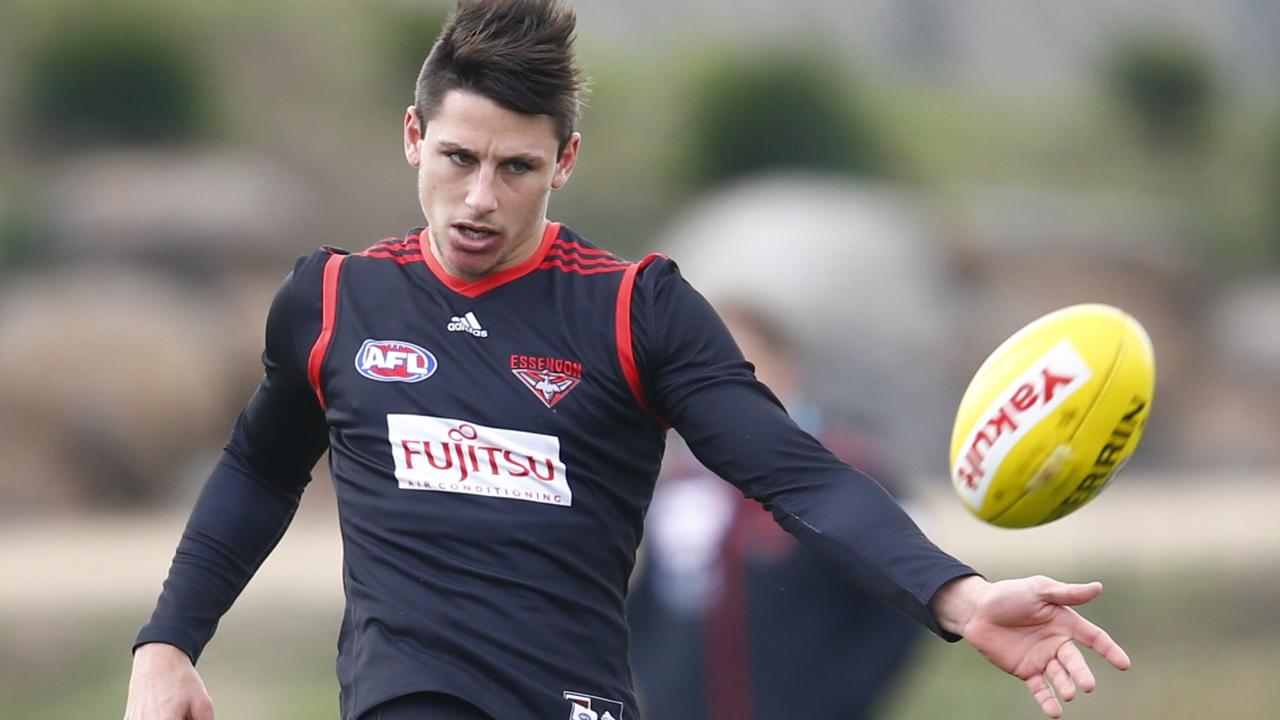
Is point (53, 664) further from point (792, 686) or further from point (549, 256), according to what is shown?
point (549, 256)

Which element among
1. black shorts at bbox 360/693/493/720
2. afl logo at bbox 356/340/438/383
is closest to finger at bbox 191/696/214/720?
black shorts at bbox 360/693/493/720

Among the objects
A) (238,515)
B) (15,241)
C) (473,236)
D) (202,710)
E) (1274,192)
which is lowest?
(15,241)

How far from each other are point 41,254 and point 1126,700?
608 inches

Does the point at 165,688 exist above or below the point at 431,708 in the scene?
below

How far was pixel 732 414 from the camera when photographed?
3.80 m

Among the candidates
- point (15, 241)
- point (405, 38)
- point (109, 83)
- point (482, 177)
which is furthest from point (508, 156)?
point (405, 38)

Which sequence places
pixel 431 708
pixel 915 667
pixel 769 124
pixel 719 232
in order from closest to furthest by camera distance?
pixel 431 708 < pixel 915 667 < pixel 719 232 < pixel 769 124

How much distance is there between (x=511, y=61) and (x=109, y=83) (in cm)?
2308

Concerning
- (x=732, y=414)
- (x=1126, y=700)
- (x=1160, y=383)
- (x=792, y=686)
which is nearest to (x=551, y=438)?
(x=732, y=414)

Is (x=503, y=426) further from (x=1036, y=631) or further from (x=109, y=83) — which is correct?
(x=109, y=83)

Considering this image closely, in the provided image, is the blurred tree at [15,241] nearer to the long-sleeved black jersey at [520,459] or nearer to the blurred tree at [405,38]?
the blurred tree at [405,38]

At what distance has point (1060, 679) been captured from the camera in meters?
3.38

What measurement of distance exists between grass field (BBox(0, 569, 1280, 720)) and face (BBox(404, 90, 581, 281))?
6642mm

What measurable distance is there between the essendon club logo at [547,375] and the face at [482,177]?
235mm
